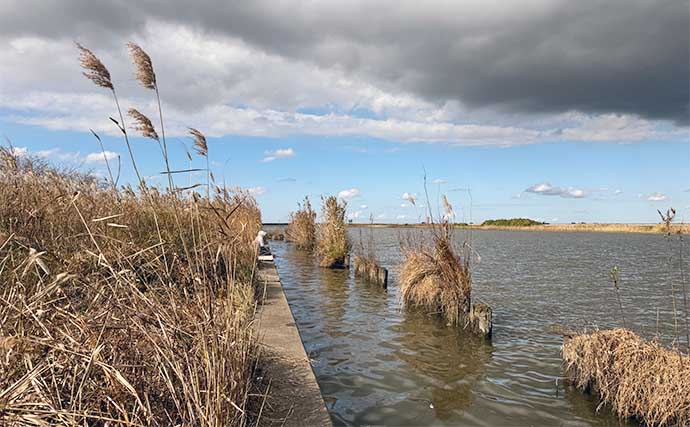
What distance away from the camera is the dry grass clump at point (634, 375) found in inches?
153

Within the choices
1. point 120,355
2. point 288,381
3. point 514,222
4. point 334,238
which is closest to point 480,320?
point 288,381

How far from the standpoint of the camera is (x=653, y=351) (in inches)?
168

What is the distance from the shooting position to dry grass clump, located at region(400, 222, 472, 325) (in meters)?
7.59

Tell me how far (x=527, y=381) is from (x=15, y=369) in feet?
16.3

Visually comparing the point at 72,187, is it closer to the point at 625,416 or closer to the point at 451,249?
the point at 451,249

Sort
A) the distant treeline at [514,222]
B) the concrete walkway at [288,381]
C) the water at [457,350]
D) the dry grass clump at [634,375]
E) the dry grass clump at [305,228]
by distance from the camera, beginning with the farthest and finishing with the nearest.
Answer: the distant treeline at [514,222]
the dry grass clump at [305,228]
the water at [457,350]
the dry grass clump at [634,375]
the concrete walkway at [288,381]

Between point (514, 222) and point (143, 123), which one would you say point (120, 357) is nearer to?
point (143, 123)

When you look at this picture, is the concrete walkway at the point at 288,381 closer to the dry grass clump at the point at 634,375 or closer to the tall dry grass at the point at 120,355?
the tall dry grass at the point at 120,355

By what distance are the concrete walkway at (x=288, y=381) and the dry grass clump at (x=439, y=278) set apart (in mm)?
3128

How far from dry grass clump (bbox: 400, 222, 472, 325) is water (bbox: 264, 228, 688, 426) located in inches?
11.9

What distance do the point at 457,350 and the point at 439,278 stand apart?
1.82m

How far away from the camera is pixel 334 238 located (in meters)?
16.0

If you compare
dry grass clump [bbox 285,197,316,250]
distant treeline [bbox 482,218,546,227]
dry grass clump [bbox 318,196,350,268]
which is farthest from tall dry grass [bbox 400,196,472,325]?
distant treeline [bbox 482,218,546,227]

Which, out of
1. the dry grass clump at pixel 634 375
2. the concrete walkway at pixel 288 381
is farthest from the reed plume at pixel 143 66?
the dry grass clump at pixel 634 375
